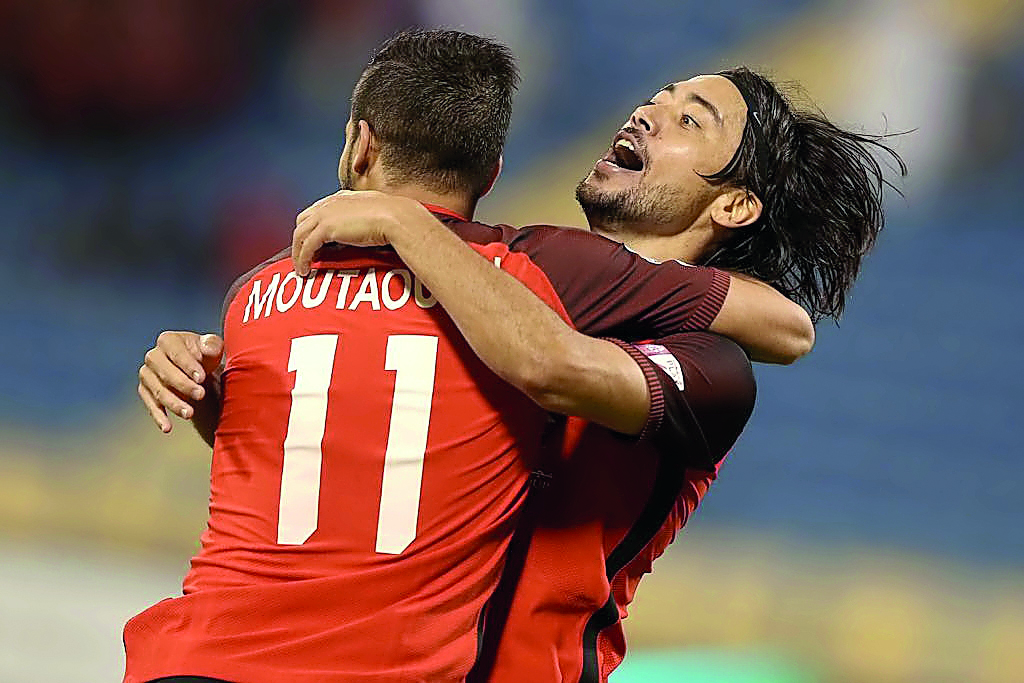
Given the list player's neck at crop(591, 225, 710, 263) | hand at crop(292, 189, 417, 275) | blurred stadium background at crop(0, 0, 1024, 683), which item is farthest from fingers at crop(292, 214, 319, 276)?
blurred stadium background at crop(0, 0, 1024, 683)

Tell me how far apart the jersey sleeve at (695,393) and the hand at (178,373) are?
0.51 metres

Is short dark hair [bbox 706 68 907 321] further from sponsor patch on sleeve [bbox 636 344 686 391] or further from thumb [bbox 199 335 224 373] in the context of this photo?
thumb [bbox 199 335 224 373]

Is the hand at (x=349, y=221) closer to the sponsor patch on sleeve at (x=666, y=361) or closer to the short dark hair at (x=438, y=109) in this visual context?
the short dark hair at (x=438, y=109)

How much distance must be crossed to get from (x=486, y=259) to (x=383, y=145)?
23 cm

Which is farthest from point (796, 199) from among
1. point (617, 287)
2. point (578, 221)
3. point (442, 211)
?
point (578, 221)

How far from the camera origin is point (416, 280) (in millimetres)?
1490

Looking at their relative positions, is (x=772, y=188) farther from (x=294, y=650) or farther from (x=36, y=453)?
(x=36, y=453)

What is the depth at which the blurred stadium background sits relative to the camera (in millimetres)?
4398

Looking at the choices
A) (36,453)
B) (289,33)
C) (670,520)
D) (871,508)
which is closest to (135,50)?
(289,33)

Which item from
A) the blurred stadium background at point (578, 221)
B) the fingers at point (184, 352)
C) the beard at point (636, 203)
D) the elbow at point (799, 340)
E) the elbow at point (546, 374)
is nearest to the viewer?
the elbow at point (546, 374)

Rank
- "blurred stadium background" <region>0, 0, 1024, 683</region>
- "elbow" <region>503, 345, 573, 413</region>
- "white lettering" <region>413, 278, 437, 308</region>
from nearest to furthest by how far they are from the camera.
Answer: "elbow" <region>503, 345, 573, 413</region> < "white lettering" <region>413, 278, 437, 308</region> < "blurred stadium background" <region>0, 0, 1024, 683</region>

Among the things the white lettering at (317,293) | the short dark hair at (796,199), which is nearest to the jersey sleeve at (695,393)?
the white lettering at (317,293)

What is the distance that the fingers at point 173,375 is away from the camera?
1570mm

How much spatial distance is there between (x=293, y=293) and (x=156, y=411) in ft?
0.77
